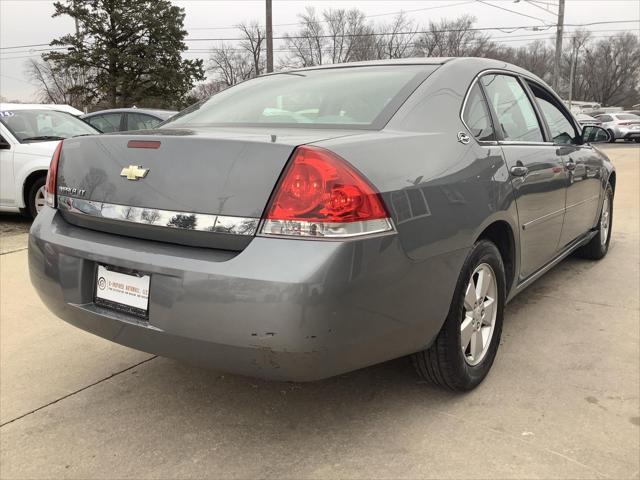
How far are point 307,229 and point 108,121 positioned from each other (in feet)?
32.3

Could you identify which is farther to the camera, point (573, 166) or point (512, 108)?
point (573, 166)

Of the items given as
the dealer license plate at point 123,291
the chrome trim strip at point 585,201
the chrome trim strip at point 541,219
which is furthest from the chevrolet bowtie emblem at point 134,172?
the chrome trim strip at point 585,201

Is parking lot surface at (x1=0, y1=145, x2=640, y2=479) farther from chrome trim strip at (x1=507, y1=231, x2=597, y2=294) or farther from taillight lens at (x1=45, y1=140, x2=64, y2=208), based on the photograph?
taillight lens at (x1=45, y1=140, x2=64, y2=208)

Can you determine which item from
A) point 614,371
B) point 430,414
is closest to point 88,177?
point 430,414

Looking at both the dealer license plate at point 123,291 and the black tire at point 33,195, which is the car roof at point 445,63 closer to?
the dealer license plate at point 123,291

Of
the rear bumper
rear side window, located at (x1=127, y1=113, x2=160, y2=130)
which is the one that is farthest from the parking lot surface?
rear side window, located at (x1=127, y1=113, x2=160, y2=130)

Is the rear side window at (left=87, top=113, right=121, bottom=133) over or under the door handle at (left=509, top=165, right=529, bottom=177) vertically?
over

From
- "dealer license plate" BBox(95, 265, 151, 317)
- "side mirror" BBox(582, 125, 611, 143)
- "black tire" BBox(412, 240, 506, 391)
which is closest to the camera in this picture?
"dealer license plate" BBox(95, 265, 151, 317)

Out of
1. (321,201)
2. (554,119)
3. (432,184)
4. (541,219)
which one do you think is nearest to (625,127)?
(554,119)

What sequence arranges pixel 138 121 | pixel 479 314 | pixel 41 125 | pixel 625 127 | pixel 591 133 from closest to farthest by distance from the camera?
pixel 479 314 < pixel 591 133 < pixel 41 125 < pixel 138 121 < pixel 625 127

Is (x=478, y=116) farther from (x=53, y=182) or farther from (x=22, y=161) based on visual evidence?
(x=22, y=161)

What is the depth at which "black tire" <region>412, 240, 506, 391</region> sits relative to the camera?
7.82ft

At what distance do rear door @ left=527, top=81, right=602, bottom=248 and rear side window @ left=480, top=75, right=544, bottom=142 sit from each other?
0.68 feet

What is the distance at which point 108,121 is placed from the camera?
10602 millimetres
